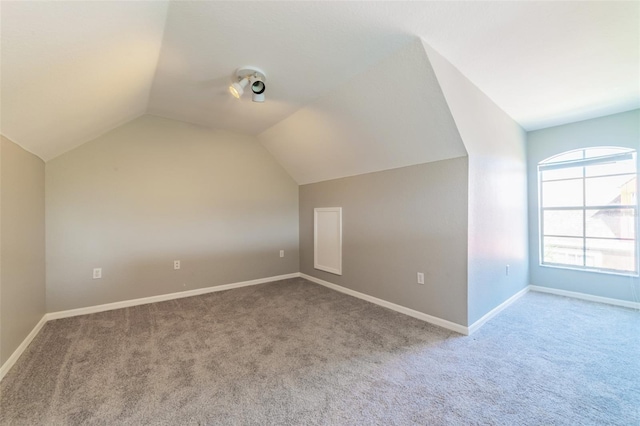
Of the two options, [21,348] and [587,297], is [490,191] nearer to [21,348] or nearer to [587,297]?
[587,297]

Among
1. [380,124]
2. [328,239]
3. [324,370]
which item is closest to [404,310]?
[324,370]

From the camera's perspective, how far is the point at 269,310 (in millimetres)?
3000

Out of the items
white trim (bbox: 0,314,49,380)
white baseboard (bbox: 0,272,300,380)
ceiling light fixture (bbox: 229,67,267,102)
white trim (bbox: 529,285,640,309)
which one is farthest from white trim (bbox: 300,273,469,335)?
white trim (bbox: 0,314,49,380)

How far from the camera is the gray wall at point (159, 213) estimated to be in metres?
2.85

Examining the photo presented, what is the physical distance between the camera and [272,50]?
75.9 inches

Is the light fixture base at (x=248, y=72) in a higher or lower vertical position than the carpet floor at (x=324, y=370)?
→ higher

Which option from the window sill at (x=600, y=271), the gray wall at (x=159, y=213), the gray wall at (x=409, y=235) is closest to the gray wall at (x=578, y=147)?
the window sill at (x=600, y=271)

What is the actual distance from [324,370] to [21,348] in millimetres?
2501

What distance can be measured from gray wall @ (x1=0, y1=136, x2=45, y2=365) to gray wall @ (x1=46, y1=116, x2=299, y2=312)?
23cm

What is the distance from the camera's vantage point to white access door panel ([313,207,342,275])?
3.82m

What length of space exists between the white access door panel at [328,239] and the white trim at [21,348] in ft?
10.6

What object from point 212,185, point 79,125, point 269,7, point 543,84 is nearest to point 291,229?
point 212,185

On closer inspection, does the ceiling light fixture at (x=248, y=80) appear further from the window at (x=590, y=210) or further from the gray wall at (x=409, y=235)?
the window at (x=590, y=210)

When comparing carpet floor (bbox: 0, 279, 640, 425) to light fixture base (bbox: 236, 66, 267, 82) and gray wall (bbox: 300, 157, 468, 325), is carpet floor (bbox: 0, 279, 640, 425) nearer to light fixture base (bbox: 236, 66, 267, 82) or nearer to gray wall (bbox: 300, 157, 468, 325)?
gray wall (bbox: 300, 157, 468, 325)
